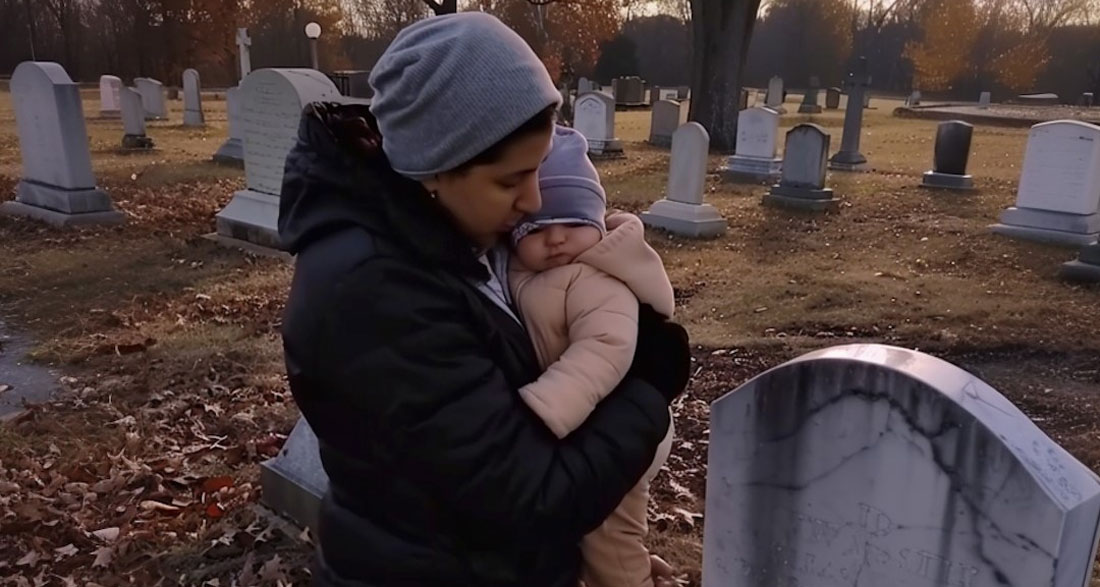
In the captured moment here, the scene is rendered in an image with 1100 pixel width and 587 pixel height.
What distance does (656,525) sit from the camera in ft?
12.0

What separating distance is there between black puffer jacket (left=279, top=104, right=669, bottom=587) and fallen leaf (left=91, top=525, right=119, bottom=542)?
2732mm

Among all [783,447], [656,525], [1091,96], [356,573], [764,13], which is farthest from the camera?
[764,13]

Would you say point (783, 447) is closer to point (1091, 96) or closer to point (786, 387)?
point (786, 387)

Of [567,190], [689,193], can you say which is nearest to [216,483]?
[567,190]

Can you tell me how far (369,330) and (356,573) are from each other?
0.44 meters

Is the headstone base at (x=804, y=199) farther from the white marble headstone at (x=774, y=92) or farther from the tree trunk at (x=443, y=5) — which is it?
the white marble headstone at (x=774, y=92)

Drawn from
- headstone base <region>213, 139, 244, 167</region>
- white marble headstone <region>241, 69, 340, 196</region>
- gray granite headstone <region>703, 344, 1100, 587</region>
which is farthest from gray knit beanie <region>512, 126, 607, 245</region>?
headstone base <region>213, 139, 244, 167</region>

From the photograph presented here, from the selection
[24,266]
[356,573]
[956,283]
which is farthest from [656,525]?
[24,266]

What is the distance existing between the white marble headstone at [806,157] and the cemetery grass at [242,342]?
0.66m

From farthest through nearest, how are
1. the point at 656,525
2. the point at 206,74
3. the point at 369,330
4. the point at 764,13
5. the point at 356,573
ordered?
the point at 764,13 → the point at 206,74 → the point at 656,525 → the point at 356,573 → the point at 369,330

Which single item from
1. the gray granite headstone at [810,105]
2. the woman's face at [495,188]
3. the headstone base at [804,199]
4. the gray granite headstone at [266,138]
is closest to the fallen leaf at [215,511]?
the woman's face at [495,188]

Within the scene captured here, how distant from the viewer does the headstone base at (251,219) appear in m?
8.32

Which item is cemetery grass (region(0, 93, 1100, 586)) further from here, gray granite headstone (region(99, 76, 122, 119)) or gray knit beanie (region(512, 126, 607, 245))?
gray granite headstone (region(99, 76, 122, 119))

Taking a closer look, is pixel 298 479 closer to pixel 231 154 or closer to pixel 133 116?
pixel 231 154
